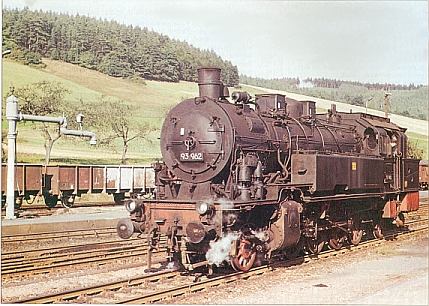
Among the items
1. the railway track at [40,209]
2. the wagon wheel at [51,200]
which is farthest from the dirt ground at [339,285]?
the wagon wheel at [51,200]

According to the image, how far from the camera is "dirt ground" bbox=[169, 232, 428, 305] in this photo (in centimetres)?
839

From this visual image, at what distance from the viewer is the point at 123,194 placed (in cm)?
2411

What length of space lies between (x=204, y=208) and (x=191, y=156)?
1279 mm

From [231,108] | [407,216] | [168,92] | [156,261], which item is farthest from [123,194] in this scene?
[231,108]

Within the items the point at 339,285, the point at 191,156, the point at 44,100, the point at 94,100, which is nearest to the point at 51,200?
the point at 44,100

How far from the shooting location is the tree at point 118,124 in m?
26.7

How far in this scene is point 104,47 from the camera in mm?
20328

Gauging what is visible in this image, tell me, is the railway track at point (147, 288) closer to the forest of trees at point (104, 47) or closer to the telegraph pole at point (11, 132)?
the forest of trees at point (104, 47)

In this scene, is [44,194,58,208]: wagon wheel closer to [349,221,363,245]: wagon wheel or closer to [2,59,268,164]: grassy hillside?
[2,59,268,164]: grassy hillside

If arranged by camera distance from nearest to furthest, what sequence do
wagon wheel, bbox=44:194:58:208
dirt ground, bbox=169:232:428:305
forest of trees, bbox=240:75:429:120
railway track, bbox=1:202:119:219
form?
dirt ground, bbox=169:232:428:305
forest of trees, bbox=240:75:429:120
railway track, bbox=1:202:119:219
wagon wheel, bbox=44:194:58:208

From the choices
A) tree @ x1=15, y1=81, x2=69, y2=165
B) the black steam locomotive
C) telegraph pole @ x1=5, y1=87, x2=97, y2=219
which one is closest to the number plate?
the black steam locomotive

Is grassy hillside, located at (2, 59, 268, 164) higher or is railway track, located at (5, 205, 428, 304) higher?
grassy hillside, located at (2, 59, 268, 164)

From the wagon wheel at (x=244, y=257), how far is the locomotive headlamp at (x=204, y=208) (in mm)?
993

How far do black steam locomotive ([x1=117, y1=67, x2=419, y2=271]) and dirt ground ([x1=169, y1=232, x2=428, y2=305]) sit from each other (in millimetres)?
613
